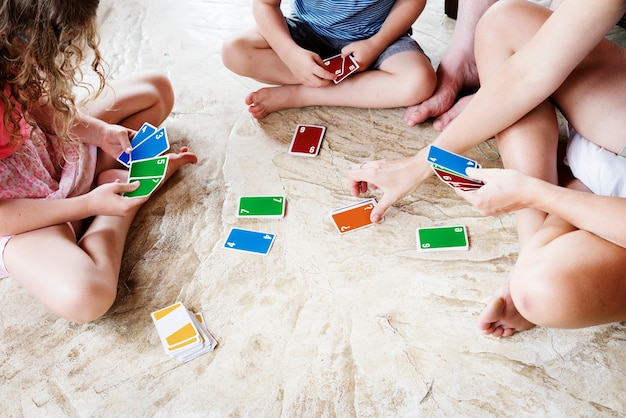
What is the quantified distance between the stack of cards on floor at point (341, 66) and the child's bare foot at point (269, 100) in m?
0.17

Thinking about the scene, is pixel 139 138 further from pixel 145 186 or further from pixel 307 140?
pixel 307 140

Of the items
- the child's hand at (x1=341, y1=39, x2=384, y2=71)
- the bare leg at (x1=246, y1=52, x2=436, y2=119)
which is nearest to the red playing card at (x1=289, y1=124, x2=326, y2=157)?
the bare leg at (x1=246, y1=52, x2=436, y2=119)

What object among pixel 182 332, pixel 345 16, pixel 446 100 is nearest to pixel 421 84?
pixel 446 100

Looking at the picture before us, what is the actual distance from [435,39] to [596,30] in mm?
1186

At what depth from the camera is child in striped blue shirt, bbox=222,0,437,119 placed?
77.4 inches

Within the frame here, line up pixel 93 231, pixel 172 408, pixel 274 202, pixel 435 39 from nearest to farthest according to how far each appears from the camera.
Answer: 1. pixel 172 408
2. pixel 93 231
3. pixel 274 202
4. pixel 435 39

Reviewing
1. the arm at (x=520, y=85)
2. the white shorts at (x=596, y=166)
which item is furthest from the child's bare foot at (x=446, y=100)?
the white shorts at (x=596, y=166)

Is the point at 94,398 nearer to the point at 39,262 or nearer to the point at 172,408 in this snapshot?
the point at 172,408

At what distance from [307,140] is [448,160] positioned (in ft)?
2.11

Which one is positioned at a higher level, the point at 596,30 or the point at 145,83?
the point at 596,30

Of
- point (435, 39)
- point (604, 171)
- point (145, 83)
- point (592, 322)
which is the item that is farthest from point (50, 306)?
point (435, 39)

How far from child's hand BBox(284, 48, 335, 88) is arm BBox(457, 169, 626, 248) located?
742 mm

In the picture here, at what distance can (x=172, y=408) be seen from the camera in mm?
1361

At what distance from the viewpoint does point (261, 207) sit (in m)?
1.77
